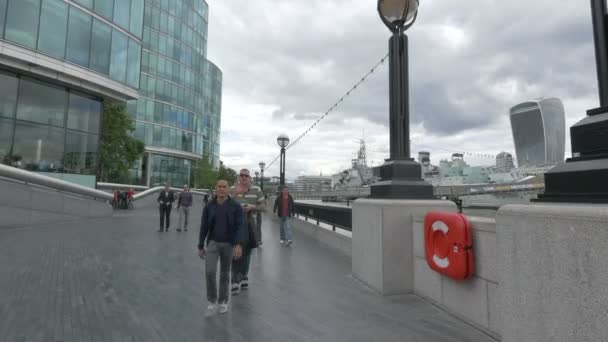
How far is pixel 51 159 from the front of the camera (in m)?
18.8

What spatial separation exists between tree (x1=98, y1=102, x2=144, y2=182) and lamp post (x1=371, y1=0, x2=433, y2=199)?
110 feet

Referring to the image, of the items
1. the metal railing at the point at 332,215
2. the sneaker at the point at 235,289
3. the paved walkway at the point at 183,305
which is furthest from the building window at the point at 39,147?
the sneaker at the point at 235,289

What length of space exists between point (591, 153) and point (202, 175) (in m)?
55.9

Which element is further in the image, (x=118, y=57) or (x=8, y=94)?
(x=118, y=57)

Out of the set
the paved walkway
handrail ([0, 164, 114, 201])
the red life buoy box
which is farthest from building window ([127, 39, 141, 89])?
the red life buoy box

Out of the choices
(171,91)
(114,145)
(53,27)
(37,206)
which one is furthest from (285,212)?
(171,91)

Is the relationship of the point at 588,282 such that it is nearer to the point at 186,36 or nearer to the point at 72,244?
the point at 72,244

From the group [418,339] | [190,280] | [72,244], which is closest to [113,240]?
[72,244]

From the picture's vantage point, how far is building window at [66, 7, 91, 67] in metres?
19.1

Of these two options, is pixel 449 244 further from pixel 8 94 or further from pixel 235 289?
pixel 8 94

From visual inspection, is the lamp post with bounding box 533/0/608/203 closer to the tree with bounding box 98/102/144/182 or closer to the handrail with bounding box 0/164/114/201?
the handrail with bounding box 0/164/114/201

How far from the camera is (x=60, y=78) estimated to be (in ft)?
61.5

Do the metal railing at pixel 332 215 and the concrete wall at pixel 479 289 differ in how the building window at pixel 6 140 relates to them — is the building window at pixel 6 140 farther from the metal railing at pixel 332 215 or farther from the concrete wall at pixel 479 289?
the concrete wall at pixel 479 289

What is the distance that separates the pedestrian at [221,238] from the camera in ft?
13.7
